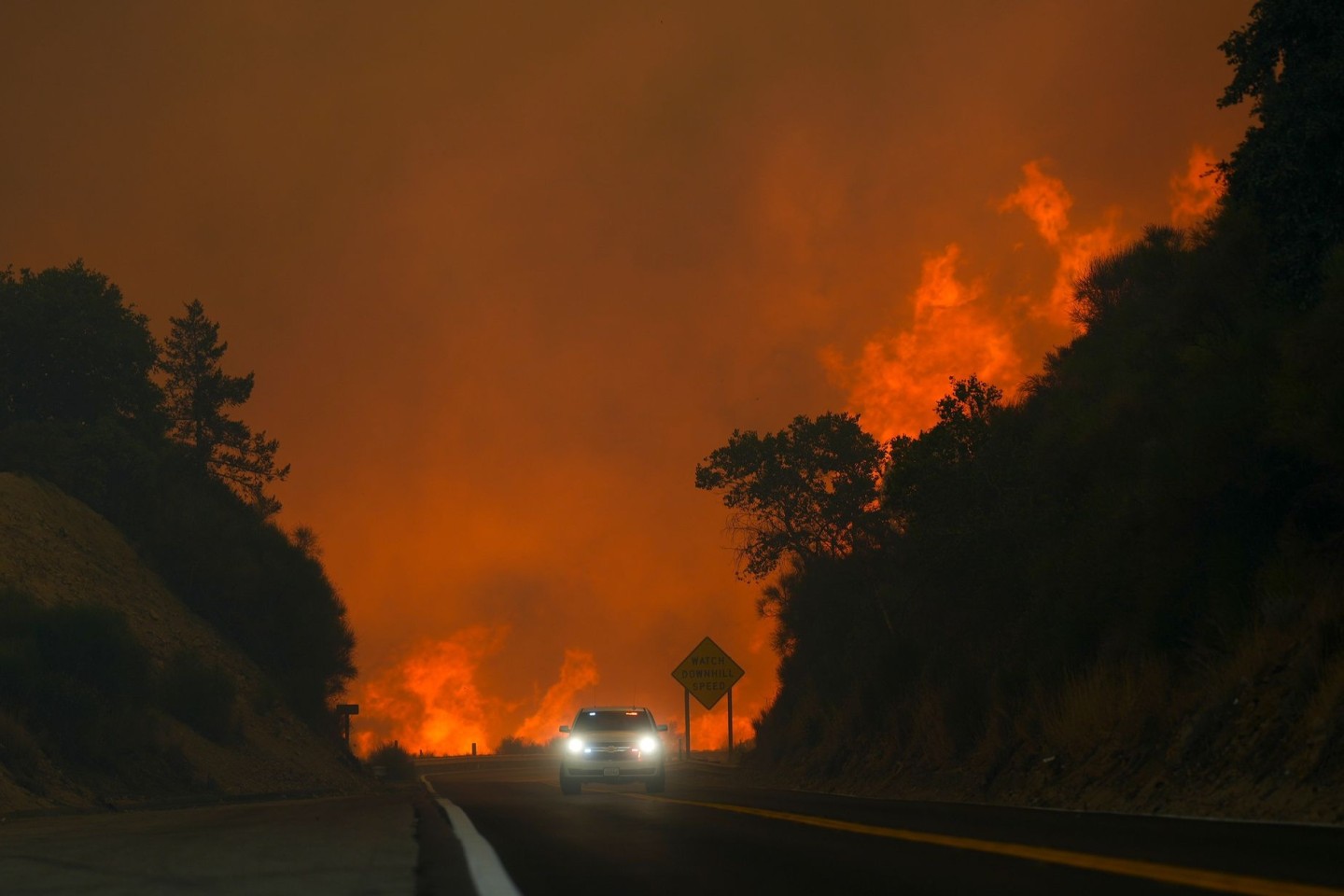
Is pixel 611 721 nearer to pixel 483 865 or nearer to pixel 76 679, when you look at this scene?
pixel 76 679

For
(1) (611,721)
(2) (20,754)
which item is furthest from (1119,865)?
(2) (20,754)

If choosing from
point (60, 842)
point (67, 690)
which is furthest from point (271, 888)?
point (67, 690)

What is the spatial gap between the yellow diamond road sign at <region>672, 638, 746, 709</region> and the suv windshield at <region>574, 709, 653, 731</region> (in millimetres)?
19391

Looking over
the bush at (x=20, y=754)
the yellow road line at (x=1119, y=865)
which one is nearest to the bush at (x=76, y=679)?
the bush at (x=20, y=754)

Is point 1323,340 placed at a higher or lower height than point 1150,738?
higher

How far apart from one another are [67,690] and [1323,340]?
110 ft

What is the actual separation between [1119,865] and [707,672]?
42.1m

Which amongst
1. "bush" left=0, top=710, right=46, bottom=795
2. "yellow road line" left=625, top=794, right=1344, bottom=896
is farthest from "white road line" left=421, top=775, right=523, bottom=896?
"bush" left=0, top=710, right=46, bottom=795

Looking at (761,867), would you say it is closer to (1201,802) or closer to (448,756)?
(1201,802)

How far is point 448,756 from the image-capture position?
91.6 metres

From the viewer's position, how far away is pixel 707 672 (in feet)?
164

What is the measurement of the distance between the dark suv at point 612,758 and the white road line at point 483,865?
42.2 ft

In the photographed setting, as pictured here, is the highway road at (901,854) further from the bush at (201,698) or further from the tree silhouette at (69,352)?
the tree silhouette at (69,352)

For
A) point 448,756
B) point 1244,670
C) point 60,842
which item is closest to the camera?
point 60,842
